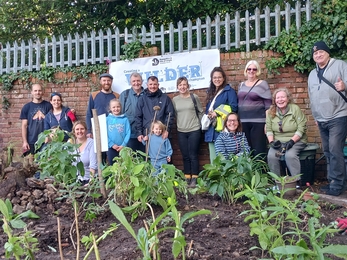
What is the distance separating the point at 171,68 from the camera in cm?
797

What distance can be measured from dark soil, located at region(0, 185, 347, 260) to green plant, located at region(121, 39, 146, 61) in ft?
14.8

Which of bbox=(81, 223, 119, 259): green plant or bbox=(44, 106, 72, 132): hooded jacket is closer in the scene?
bbox=(81, 223, 119, 259): green plant

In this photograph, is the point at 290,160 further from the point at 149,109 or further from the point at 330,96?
the point at 149,109

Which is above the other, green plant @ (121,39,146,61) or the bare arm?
green plant @ (121,39,146,61)

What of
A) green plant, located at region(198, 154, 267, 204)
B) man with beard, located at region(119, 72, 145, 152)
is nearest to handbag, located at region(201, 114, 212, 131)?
man with beard, located at region(119, 72, 145, 152)

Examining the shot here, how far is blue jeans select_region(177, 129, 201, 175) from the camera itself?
23.3ft

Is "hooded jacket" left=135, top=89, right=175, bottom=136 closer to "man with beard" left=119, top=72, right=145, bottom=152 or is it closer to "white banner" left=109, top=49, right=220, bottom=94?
"man with beard" left=119, top=72, right=145, bottom=152

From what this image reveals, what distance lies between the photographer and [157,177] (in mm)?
3584

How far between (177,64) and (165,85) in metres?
0.44

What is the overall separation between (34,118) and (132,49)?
2.23 metres

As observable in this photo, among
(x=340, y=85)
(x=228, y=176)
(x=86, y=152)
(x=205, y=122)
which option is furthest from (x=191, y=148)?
(x=228, y=176)

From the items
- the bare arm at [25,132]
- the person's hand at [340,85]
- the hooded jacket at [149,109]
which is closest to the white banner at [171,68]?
the hooded jacket at [149,109]

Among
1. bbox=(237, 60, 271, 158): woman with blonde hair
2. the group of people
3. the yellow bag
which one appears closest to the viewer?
the group of people

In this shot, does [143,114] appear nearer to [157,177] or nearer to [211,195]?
[211,195]
